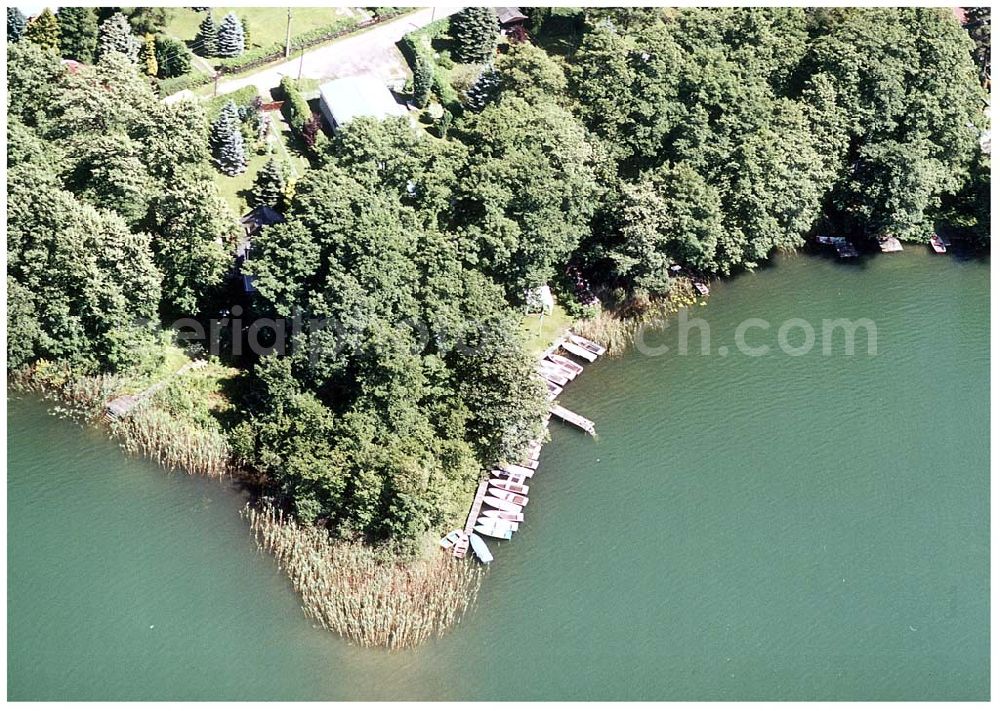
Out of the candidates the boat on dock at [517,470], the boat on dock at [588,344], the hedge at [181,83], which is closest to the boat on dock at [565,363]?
the boat on dock at [588,344]

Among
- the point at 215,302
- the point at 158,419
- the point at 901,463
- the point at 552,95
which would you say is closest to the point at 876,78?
the point at 552,95

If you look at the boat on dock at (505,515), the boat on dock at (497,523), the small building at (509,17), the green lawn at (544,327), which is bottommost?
the boat on dock at (497,523)

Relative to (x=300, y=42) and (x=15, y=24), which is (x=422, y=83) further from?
(x=15, y=24)

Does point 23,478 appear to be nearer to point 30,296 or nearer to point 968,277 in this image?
point 30,296

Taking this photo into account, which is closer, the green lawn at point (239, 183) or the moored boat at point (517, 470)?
the moored boat at point (517, 470)

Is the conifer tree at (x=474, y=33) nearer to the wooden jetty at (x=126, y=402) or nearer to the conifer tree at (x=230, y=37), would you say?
the conifer tree at (x=230, y=37)

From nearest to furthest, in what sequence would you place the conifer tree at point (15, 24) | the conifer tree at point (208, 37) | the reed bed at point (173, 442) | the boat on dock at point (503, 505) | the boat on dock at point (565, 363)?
1. the boat on dock at point (503, 505)
2. the reed bed at point (173, 442)
3. the boat on dock at point (565, 363)
4. the conifer tree at point (15, 24)
5. the conifer tree at point (208, 37)

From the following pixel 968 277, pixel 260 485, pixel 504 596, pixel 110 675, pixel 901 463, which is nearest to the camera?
pixel 110 675
